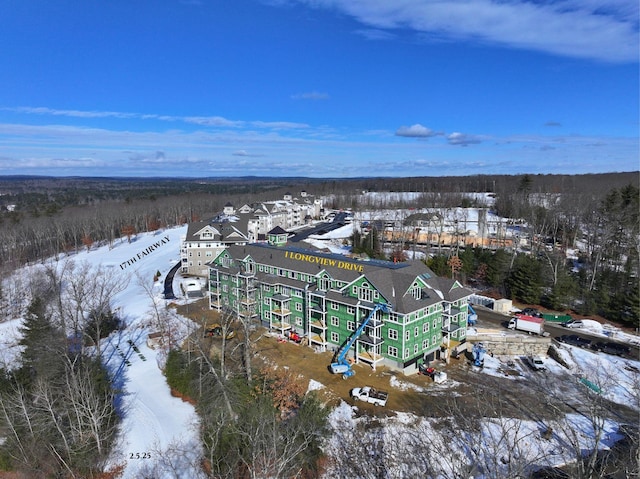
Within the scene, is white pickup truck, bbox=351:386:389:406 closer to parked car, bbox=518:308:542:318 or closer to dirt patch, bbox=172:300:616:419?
dirt patch, bbox=172:300:616:419

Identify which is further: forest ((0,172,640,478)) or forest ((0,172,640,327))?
forest ((0,172,640,327))

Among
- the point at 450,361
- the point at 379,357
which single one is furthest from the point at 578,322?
the point at 379,357

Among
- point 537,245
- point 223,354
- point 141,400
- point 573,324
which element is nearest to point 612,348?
point 573,324

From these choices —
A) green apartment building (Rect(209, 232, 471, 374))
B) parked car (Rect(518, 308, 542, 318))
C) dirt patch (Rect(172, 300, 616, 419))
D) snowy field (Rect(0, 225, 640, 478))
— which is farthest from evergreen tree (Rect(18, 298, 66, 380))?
parked car (Rect(518, 308, 542, 318))

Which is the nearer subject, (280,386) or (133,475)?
(133,475)

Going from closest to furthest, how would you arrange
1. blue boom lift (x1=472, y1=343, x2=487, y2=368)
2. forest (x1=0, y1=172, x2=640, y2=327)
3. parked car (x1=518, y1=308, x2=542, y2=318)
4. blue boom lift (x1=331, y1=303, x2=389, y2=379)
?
blue boom lift (x1=331, y1=303, x2=389, y2=379), blue boom lift (x1=472, y1=343, x2=487, y2=368), parked car (x1=518, y1=308, x2=542, y2=318), forest (x1=0, y1=172, x2=640, y2=327)

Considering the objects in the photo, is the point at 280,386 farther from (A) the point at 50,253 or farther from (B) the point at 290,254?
(A) the point at 50,253
